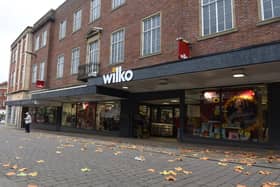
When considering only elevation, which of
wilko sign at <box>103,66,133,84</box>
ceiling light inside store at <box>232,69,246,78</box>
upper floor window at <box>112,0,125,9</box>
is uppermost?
upper floor window at <box>112,0,125,9</box>

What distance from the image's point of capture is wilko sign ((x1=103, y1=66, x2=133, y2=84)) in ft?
41.2

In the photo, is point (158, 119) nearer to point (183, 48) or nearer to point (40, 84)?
point (183, 48)

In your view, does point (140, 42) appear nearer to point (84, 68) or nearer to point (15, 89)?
point (84, 68)

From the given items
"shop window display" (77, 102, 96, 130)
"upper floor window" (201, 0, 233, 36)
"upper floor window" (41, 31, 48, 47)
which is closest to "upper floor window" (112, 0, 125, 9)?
"upper floor window" (201, 0, 233, 36)

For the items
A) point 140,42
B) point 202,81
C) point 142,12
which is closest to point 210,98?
point 202,81

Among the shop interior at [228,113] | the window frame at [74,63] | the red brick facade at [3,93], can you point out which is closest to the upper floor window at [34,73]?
the window frame at [74,63]

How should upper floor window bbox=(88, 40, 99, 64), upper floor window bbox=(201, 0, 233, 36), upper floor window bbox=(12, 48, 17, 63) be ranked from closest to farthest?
upper floor window bbox=(201, 0, 233, 36)
upper floor window bbox=(88, 40, 99, 64)
upper floor window bbox=(12, 48, 17, 63)

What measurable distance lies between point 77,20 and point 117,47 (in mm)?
7799

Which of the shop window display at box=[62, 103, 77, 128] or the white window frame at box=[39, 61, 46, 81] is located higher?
the white window frame at box=[39, 61, 46, 81]

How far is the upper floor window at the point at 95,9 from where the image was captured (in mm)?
20448

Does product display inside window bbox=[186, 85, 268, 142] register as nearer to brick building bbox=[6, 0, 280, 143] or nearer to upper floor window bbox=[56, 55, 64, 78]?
brick building bbox=[6, 0, 280, 143]

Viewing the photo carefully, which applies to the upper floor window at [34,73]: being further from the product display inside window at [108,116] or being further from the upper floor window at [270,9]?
the upper floor window at [270,9]

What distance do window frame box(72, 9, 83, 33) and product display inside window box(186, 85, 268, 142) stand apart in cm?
1346

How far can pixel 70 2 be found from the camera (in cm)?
2478
